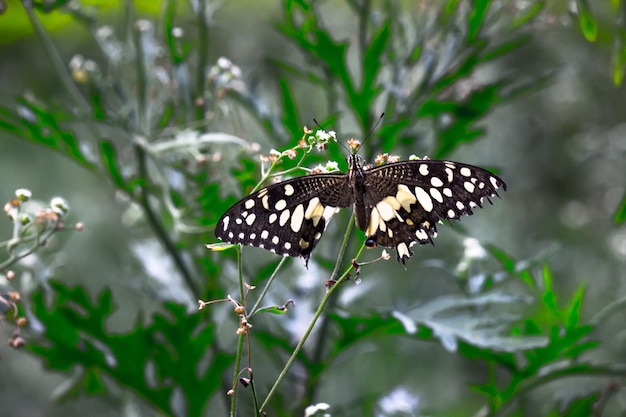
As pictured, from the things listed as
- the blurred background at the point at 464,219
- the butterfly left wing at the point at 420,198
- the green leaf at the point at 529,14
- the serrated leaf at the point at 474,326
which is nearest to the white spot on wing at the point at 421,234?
the butterfly left wing at the point at 420,198

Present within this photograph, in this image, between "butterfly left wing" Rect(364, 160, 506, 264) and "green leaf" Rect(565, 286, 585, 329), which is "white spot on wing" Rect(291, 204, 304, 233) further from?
"green leaf" Rect(565, 286, 585, 329)

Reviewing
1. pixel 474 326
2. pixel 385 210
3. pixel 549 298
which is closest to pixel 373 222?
pixel 385 210

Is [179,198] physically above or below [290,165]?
above

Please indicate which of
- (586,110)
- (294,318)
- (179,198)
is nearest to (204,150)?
(179,198)

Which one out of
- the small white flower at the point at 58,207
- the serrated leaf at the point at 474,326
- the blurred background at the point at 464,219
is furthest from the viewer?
the blurred background at the point at 464,219

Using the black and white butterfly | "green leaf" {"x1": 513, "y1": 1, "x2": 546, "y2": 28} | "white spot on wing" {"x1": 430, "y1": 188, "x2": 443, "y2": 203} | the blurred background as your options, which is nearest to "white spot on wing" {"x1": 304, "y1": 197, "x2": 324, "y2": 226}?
the black and white butterfly

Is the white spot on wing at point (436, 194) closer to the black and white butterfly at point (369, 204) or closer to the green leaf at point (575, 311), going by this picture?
the black and white butterfly at point (369, 204)

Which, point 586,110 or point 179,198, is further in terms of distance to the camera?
point 586,110

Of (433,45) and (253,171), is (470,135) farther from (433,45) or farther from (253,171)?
(253,171)

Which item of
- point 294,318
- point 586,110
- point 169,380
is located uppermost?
point 586,110
